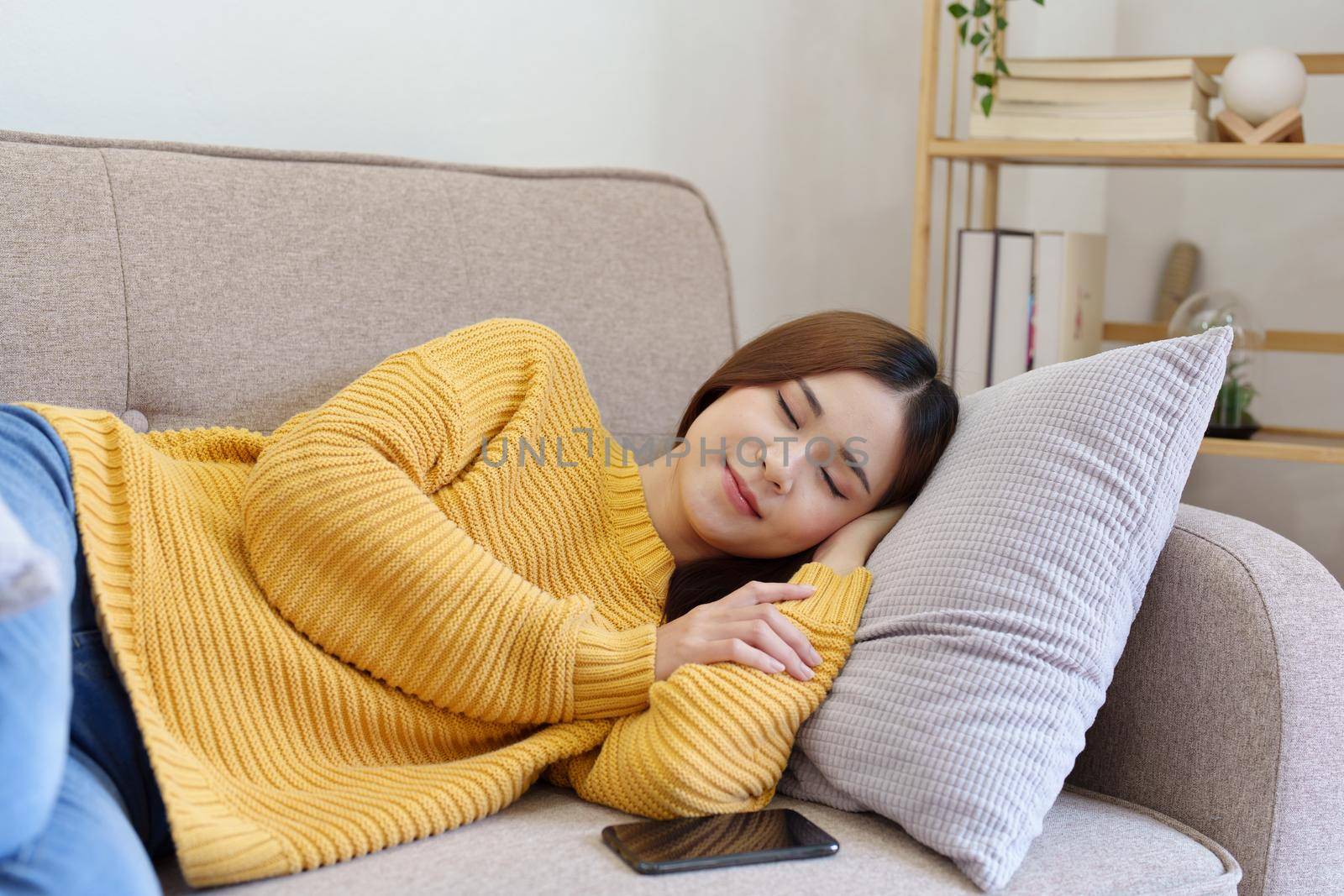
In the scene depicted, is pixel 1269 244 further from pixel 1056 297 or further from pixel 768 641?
pixel 768 641

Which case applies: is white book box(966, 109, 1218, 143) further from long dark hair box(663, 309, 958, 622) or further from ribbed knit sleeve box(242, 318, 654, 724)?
ribbed knit sleeve box(242, 318, 654, 724)

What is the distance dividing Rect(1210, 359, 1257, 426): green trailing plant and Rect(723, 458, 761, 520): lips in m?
1.02

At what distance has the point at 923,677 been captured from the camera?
0.97 m

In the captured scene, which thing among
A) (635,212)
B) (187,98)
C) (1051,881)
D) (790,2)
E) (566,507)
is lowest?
(1051,881)

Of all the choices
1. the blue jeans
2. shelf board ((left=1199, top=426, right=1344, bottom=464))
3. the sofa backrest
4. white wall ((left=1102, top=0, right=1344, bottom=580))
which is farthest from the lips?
white wall ((left=1102, top=0, right=1344, bottom=580))

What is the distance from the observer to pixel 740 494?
3.86ft

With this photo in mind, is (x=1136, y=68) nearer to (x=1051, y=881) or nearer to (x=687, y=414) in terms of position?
(x=687, y=414)

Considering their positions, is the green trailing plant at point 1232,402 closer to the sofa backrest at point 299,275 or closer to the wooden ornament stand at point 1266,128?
the wooden ornament stand at point 1266,128

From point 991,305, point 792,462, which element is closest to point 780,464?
point 792,462

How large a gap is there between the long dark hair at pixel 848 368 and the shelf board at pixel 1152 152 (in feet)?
2.28

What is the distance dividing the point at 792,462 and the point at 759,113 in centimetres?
114

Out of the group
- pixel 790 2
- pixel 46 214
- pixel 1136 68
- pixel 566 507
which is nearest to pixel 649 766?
pixel 566 507

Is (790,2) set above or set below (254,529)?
above

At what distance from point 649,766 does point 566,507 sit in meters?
0.33
